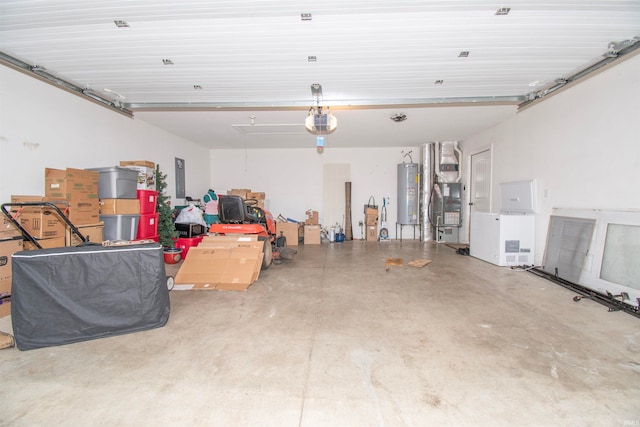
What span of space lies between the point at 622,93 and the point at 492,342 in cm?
333

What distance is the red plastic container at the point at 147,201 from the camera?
417 cm

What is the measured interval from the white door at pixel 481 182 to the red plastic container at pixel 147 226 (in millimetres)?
6562

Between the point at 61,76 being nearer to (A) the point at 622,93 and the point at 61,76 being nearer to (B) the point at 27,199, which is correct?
(B) the point at 27,199

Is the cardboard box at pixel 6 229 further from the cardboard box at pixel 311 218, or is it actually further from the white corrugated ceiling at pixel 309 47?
the cardboard box at pixel 311 218

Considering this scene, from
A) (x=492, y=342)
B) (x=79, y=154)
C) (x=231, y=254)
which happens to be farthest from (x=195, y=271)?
(x=492, y=342)

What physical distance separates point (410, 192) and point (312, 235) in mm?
2937

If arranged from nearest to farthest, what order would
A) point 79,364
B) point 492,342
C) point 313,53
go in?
point 79,364
point 492,342
point 313,53

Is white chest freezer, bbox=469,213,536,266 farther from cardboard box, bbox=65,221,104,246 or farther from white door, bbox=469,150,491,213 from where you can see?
cardboard box, bbox=65,221,104,246

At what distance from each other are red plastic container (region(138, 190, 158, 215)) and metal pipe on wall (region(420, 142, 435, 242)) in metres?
6.13

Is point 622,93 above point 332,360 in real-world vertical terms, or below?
above

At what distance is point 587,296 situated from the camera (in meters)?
3.07

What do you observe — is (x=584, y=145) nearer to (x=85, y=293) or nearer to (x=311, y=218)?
(x=311, y=218)

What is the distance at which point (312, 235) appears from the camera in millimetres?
6941

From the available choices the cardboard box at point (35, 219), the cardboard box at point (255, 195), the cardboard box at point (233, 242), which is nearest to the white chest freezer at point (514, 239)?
the cardboard box at point (233, 242)
